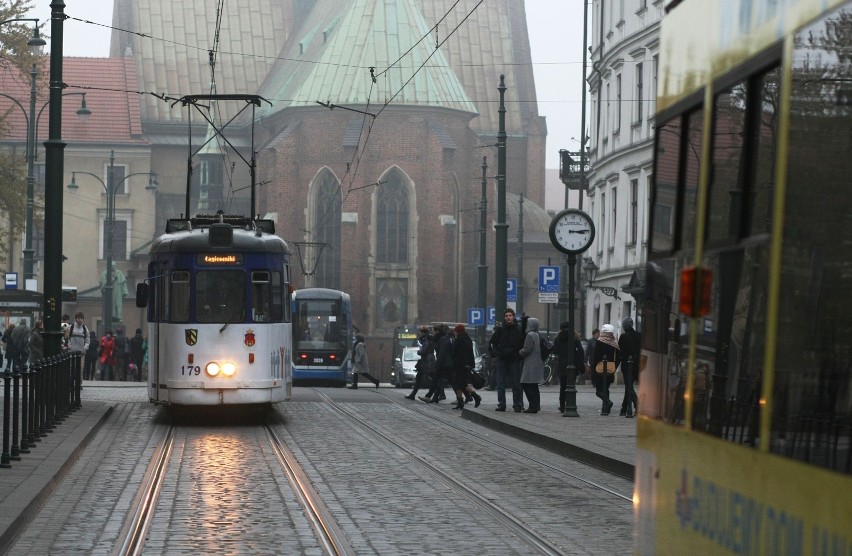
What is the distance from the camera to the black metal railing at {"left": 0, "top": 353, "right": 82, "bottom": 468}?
14094mm

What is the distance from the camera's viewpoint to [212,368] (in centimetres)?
2119

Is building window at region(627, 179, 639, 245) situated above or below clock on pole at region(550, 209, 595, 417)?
above

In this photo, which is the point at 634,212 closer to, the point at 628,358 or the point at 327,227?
the point at 628,358

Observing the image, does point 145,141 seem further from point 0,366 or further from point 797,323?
point 797,323

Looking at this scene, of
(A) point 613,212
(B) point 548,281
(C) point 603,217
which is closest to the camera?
(B) point 548,281

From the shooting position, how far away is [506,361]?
25438mm

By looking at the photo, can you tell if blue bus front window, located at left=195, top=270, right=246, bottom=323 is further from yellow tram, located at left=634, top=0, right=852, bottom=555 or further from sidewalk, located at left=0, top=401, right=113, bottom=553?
yellow tram, located at left=634, top=0, right=852, bottom=555

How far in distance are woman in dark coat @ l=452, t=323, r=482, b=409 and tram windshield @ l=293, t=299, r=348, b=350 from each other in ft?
63.8

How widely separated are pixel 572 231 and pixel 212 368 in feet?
18.5

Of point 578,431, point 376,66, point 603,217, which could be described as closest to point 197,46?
point 376,66

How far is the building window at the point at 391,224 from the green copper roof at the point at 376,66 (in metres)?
4.11

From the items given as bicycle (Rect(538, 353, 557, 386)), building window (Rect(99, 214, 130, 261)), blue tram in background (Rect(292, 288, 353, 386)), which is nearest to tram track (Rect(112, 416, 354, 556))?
bicycle (Rect(538, 353, 557, 386))

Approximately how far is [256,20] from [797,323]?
8841 centimetres

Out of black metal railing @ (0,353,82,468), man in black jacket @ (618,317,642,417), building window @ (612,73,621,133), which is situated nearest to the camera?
black metal railing @ (0,353,82,468)
